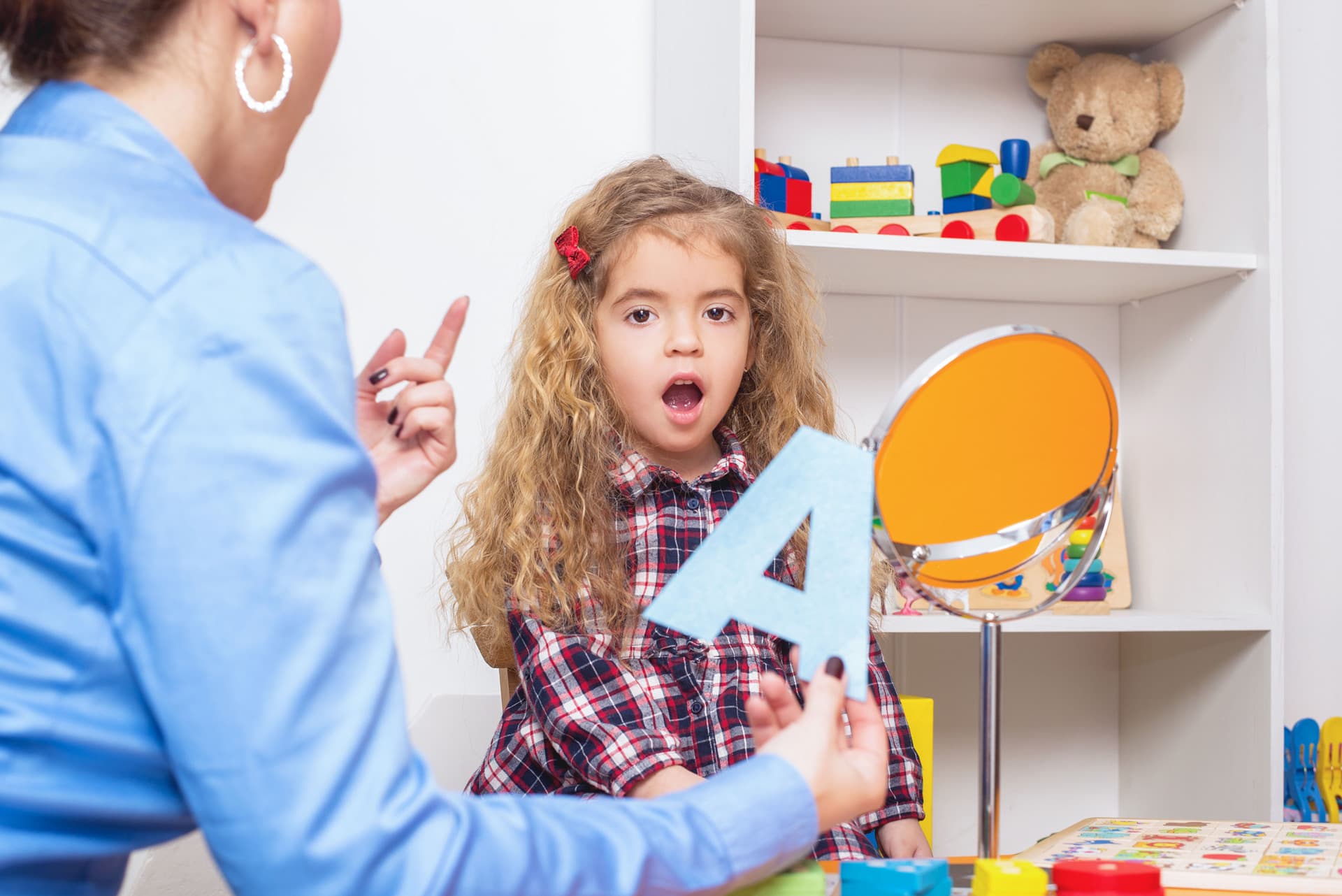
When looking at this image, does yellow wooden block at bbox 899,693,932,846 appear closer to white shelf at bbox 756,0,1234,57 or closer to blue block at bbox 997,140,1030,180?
blue block at bbox 997,140,1030,180

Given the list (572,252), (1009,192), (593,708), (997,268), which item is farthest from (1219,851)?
(1009,192)

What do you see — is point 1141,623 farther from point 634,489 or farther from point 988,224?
point 634,489

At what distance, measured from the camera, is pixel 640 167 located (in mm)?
1458

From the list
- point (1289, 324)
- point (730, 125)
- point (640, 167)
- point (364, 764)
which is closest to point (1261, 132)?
point (1289, 324)

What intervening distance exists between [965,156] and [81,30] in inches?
55.4

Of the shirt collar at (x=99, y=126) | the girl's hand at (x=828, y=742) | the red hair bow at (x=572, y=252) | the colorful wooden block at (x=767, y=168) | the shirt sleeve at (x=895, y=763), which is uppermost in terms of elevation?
the colorful wooden block at (x=767, y=168)

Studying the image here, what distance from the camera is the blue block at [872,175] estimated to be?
1688mm

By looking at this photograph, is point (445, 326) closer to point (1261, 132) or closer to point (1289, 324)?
point (1261, 132)

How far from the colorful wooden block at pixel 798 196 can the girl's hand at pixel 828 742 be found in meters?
1.11

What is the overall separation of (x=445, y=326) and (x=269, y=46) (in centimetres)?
35

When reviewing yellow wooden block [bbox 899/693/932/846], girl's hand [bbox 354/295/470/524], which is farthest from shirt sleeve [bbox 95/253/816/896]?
yellow wooden block [bbox 899/693/932/846]

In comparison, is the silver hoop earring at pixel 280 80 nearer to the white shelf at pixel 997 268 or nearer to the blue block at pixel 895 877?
the blue block at pixel 895 877

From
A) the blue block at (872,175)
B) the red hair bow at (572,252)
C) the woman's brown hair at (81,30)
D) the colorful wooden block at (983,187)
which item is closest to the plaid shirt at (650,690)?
the red hair bow at (572,252)

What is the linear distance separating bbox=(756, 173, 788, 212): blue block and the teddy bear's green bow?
51 centimetres
